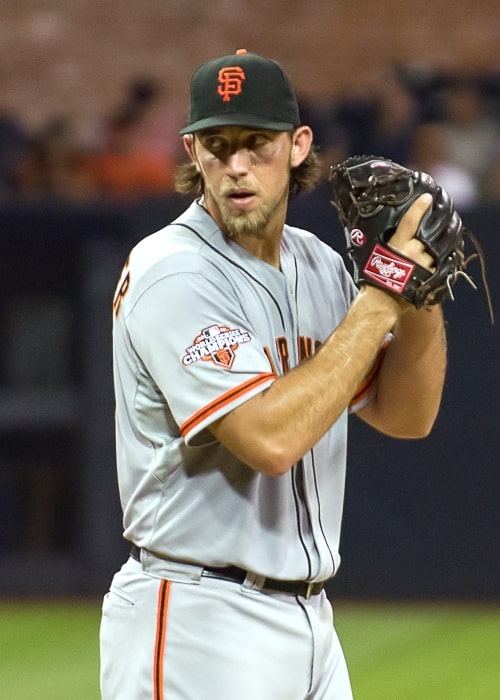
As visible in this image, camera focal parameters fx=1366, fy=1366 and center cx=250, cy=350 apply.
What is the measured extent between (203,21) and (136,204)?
3.76 meters

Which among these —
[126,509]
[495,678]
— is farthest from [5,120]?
[126,509]

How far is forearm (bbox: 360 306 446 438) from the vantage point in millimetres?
3379

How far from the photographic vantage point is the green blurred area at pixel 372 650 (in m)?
Answer: 6.14

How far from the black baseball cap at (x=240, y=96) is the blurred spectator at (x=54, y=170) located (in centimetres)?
578

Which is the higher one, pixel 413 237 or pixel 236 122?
pixel 236 122

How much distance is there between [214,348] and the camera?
9.78ft

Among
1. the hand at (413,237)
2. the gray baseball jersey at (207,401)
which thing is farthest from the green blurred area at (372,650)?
the hand at (413,237)

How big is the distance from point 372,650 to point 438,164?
341 cm

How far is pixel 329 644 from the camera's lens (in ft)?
10.8

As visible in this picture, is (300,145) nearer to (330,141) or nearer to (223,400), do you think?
(223,400)

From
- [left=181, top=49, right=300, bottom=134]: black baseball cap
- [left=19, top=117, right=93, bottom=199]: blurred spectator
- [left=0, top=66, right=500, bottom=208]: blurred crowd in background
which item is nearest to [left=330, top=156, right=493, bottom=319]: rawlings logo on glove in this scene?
[left=181, top=49, right=300, bottom=134]: black baseball cap

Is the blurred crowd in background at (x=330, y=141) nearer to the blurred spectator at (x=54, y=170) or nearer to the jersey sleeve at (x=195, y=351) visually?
the blurred spectator at (x=54, y=170)

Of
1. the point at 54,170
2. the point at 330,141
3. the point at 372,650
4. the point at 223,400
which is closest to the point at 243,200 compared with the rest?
the point at 223,400

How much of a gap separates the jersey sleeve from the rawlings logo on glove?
0.31 m
